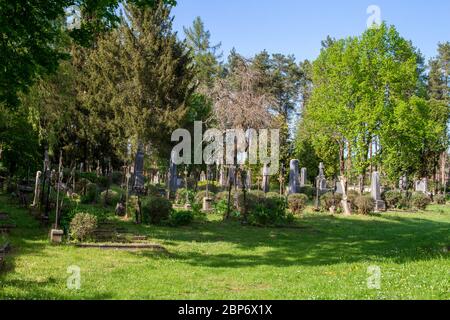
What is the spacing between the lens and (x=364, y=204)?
27469 millimetres

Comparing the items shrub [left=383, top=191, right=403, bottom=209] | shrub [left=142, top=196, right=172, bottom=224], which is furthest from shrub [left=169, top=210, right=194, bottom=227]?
shrub [left=383, top=191, right=403, bottom=209]

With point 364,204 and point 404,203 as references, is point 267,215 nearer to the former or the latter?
point 364,204

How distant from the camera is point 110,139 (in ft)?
112

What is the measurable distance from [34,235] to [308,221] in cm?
1341

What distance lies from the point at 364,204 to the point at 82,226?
62.0 ft

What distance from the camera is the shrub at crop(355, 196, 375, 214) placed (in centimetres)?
2747

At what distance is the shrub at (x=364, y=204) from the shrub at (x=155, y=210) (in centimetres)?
1348

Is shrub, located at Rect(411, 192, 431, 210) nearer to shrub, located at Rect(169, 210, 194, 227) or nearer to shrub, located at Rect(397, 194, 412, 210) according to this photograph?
shrub, located at Rect(397, 194, 412, 210)

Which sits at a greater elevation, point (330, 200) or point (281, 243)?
point (330, 200)

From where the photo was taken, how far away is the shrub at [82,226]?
45.2ft

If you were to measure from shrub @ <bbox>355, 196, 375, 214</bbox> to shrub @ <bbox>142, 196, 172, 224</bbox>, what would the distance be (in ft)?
44.2

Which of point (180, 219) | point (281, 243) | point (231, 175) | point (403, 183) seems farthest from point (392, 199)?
point (281, 243)

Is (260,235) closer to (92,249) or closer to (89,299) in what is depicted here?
(92,249)

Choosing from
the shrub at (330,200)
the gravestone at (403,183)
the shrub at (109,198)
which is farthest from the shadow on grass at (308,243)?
the gravestone at (403,183)
